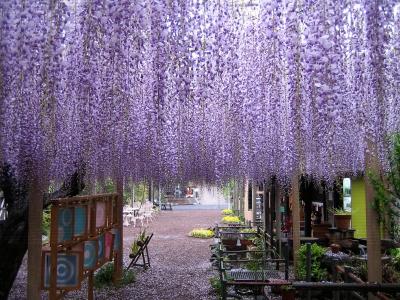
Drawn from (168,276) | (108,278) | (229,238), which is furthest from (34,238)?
(229,238)

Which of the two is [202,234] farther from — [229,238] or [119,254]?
[119,254]

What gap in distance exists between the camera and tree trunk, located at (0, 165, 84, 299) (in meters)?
4.45

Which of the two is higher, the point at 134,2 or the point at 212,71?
the point at 134,2

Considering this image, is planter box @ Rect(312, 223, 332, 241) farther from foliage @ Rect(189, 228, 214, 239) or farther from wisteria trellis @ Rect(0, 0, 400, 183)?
wisteria trellis @ Rect(0, 0, 400, 183)

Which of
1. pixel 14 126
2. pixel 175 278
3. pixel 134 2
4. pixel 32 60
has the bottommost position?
pixel 175 278

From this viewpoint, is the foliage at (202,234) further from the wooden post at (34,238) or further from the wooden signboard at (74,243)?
the wooden post at (34,238)

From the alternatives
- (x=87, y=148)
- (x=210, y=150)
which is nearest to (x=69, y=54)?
(x=87, y=148)

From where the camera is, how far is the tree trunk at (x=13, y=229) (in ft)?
14.6

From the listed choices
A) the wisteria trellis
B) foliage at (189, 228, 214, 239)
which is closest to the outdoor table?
the wisteria trellis

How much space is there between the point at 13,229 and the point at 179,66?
10.1ft

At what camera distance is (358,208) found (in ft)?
29.8

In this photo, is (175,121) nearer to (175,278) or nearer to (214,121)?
(214,121)

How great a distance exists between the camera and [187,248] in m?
10.4

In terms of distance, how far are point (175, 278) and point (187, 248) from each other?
10.8 feet
